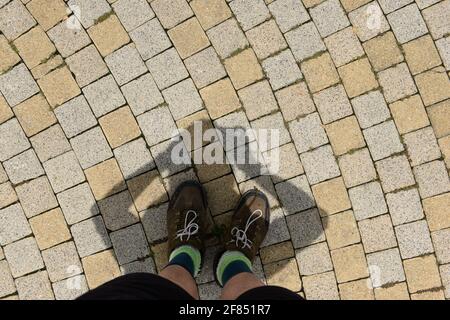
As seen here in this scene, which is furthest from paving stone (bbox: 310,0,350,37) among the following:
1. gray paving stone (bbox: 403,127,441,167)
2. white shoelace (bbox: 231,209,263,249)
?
white shoelace (bbox: 231,209,263,249)

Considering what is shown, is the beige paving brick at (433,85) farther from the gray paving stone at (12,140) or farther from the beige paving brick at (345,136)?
the gray paving stone at (12,140)

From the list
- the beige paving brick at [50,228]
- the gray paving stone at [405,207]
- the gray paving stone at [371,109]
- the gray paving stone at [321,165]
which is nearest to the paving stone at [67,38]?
the beige paving brick at [50,228]

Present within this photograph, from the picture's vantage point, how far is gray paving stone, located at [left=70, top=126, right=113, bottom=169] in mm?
4086

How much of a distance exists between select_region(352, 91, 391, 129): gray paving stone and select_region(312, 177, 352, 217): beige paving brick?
1.77 ft

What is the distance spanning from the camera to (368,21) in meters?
3.93

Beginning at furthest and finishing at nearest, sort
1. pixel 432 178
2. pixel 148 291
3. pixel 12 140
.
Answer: pixel 12 140 → pixel 432 178 → pixel 148 291

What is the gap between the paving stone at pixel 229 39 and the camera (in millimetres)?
4023

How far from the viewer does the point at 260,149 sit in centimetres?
398

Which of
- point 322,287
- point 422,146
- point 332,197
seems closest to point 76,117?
point 332,197

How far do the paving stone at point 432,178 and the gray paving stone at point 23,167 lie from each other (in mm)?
3290

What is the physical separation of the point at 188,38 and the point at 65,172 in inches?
63.7

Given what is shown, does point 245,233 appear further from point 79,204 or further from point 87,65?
point 87,65
